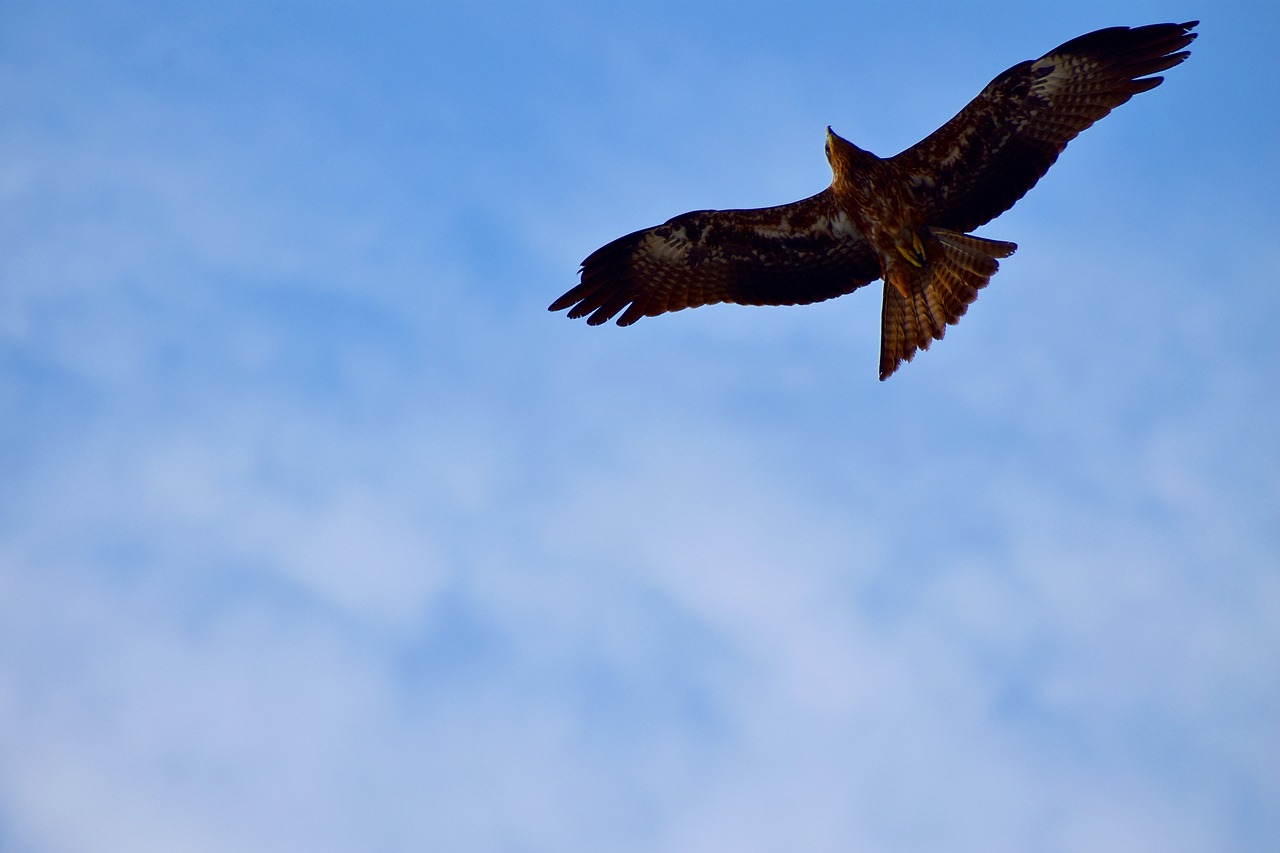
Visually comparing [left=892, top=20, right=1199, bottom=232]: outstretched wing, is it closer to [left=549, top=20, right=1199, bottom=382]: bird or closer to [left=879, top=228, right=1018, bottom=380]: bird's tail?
[left=549, top=20, right=1199, bottom=382]: bird

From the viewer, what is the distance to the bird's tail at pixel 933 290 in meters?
9.17

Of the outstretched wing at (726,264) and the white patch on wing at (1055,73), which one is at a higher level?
the white patch on wing at (1055,73)

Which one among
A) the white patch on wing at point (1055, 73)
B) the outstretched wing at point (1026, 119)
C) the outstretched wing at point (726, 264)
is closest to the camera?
the outstretched wing at point (1026, 119)

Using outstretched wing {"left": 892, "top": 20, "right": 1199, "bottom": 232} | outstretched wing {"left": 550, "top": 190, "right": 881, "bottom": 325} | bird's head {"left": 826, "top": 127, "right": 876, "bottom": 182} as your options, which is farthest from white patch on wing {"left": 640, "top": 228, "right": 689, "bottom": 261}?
outstretched wing {"left": 892, "top": 20, "right": 1199, "bottom": 232}

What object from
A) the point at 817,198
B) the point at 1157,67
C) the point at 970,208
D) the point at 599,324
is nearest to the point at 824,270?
the point at 817,198

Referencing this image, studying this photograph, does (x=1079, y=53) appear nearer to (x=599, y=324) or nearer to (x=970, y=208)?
(x=970, y=208)

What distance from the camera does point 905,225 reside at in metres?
9.48

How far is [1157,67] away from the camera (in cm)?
887

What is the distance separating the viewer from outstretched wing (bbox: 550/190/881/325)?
9.95 meters

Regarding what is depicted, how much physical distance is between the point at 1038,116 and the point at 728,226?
2.48 meters

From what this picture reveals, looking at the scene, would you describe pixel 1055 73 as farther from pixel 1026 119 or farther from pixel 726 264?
pixel 726 264

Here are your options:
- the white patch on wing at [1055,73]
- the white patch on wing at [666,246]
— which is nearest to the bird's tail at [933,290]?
the white patch on wing at [1055,73]

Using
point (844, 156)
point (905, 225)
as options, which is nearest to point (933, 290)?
point (905, 225)

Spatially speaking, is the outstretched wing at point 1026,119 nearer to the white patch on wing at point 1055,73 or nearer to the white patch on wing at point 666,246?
the white patch on wing at point 1055,73
